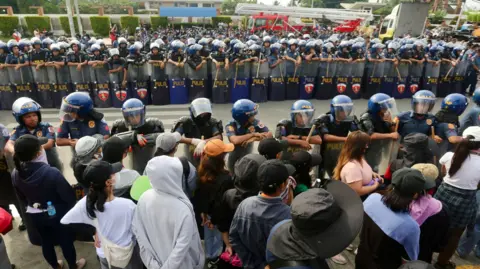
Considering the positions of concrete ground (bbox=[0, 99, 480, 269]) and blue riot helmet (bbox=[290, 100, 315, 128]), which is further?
blue riot helmet (bbox=[290, 100, 315, 128])

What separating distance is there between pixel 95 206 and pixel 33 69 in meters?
8.24

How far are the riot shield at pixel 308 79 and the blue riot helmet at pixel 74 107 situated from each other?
7255 mm

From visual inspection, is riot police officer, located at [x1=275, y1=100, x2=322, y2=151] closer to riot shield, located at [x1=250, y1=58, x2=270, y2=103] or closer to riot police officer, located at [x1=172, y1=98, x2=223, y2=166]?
riot police officer, located at [x1=172, y1=98, x2=223, y2=166]

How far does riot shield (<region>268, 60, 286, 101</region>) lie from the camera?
10.1 meters

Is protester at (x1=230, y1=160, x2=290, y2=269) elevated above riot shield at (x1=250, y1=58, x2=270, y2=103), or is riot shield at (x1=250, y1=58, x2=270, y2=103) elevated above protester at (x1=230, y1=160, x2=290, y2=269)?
protester at (x1=230, y1=160, x2=290, y2=269)

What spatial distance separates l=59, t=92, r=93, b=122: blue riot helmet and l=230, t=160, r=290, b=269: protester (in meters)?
2.97

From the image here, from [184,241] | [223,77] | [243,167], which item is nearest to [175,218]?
[184,241]

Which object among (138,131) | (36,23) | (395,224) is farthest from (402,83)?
(36,23)

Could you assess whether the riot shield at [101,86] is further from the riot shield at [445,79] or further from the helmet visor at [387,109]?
the riot shield at [445,79]

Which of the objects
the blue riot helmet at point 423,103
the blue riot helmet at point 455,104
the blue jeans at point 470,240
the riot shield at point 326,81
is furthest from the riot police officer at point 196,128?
the riot shield at point 326,81

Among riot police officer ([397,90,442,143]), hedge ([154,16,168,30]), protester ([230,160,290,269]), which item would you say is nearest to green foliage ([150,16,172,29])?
hedge ([154,16,168,30])

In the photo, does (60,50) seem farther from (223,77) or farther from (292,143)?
(292,143)

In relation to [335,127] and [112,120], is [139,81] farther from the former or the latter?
[335,127]

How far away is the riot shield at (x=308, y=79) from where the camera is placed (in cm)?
1027
